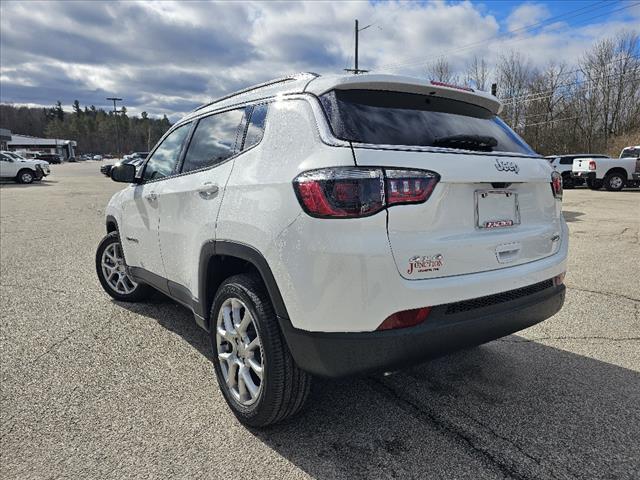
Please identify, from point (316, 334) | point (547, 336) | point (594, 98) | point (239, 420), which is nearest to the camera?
point (316, 334)

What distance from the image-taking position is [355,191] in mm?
2002

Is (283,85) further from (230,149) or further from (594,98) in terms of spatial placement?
(594,98)

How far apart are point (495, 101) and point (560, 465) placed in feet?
6.84

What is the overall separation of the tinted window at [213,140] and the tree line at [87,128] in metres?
135

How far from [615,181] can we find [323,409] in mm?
22312

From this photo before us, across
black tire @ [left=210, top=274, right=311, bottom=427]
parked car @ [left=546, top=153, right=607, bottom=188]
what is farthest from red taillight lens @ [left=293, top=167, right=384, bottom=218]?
parked car @ [left=546, top=153, right=607, bottom=188]

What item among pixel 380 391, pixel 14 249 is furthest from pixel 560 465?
pixel 14 249

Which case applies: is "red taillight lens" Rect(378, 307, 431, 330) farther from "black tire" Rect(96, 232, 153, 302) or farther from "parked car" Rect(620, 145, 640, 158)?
"parked car" Rect(620, 145, 640, 158)

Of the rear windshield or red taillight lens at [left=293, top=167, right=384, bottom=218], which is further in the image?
the rear windshield

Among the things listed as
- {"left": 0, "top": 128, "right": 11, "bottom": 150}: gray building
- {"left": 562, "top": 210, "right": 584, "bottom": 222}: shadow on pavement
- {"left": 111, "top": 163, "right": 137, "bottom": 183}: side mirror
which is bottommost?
{"left": 562, "top": 210, "right": 584, "bottom": 222}: shadow on pavement

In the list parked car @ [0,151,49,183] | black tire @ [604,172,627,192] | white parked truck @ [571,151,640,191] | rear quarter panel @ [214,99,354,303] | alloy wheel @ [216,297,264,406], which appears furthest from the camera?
parked car @ [0,151,49,183]

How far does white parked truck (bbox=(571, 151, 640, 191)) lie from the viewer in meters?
20.1

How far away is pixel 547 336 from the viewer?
3867mm

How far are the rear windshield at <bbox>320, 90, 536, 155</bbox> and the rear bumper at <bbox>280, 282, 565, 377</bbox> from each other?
0.83 meters
